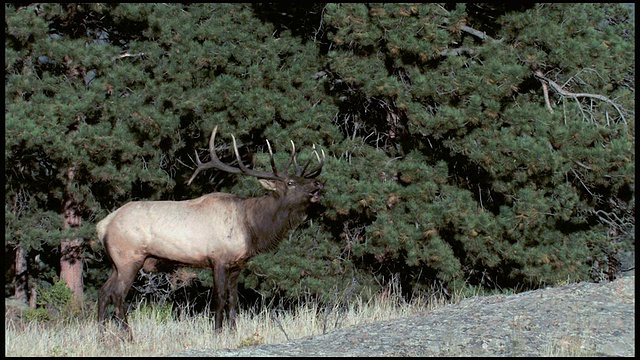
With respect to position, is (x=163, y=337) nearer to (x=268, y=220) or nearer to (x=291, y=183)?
(x=268, y=220)

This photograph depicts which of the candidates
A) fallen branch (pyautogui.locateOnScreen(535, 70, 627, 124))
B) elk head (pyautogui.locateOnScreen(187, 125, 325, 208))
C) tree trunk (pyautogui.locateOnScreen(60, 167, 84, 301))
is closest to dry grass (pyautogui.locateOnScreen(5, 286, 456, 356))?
elk head (pyautogui.locateOnScreen(187, 125, 325, 208))

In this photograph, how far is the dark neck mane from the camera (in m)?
9.21

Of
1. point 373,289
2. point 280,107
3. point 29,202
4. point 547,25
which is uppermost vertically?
point 547,25

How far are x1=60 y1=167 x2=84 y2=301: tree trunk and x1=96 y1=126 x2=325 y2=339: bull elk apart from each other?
347cm

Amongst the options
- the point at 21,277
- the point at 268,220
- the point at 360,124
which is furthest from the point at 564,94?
the point at 21,277

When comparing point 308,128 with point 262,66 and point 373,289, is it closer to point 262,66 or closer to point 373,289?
point 262,66

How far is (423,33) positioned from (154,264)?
4845 mm

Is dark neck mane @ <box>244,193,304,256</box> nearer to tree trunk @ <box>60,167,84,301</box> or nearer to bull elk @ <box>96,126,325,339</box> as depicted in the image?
bull elk @ <box>96,126,325,339</box>

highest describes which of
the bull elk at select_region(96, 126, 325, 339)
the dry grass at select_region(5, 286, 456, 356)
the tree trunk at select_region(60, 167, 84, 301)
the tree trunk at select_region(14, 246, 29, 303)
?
the bull elk at select_region(96, 126, 325, 339)

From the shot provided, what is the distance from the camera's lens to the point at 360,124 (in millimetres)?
13297

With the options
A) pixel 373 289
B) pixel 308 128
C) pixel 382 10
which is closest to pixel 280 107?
pixel 308 128

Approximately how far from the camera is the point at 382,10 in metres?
11.3

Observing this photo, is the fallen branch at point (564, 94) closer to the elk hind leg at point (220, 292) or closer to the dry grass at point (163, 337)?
the dry grass at point (163, 337)

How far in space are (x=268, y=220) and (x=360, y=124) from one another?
4432mm
